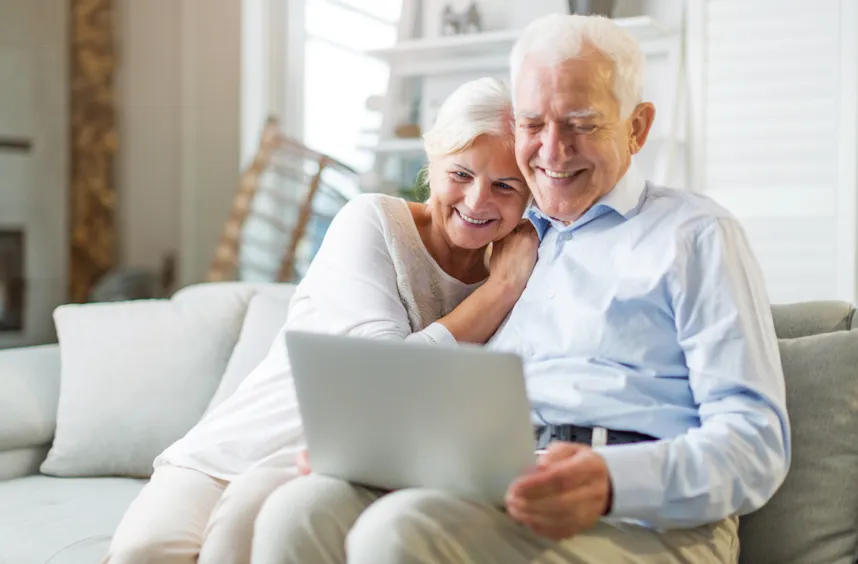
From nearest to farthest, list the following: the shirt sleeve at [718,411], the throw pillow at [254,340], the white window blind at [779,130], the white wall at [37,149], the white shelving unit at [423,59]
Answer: the shirt sleeve at [718,411], the throw pillow at [254,340], the white window blind at [779,130], the white shelving unit at [423,59], the white wall at [37,149]

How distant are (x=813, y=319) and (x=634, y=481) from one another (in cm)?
64

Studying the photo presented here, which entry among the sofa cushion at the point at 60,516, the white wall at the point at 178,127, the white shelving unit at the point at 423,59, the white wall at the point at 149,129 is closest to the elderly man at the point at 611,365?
the sofa cushion at the point at 60,516

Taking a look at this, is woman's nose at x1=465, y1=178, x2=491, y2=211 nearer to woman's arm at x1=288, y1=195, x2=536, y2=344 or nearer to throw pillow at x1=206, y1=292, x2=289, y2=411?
woman's arm at x1=288, y1=195, x2=536, y2=344

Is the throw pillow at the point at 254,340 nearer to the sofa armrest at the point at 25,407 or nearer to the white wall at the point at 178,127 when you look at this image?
the sofa armrest at the point at 25,407

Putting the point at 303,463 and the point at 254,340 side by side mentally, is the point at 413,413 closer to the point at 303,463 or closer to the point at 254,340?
the point at 303,463

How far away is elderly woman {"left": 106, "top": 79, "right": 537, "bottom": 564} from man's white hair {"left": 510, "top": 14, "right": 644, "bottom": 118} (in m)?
0.16

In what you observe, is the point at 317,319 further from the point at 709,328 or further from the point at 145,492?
the point at 709,328

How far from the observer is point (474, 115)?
162 cm

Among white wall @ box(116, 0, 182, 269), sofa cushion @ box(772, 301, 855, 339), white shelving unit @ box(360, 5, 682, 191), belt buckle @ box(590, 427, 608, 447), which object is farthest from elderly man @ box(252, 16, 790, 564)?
white wall @ box(116, 0, 182, 269)

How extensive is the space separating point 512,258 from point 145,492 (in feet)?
2.22

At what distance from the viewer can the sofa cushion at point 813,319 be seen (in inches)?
66.1

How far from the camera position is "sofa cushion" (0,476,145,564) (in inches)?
70.2

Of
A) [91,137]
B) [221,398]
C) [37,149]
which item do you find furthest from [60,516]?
[91,137]

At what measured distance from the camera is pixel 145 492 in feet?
5.37
